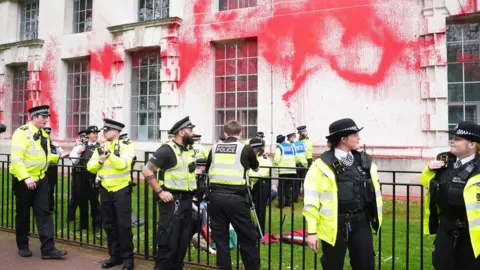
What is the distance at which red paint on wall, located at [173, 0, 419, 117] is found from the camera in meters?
12.0

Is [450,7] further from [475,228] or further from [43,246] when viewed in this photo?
[43,246]

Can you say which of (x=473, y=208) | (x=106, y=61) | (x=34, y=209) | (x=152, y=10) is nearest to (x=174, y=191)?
(x=34, y=209)

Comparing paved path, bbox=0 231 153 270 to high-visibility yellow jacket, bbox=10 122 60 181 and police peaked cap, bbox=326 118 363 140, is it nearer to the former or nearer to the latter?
high-visibility yellow jacket, bbox=10 122 60 181

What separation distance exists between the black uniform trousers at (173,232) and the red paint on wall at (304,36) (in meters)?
8.55

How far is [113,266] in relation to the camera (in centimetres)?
584

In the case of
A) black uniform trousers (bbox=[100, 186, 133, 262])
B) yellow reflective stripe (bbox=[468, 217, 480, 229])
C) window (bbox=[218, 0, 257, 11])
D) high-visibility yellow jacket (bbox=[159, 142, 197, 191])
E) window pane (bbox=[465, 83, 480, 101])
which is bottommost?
black uniform trousers (bbox=[100, 186, 133, 262])

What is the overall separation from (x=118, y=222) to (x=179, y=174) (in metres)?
1.36

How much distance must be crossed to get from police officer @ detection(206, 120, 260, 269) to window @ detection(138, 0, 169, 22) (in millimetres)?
11880

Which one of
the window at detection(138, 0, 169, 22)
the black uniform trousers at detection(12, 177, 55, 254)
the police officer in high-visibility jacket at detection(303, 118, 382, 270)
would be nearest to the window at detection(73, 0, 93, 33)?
the window at detection(138, 0, 169, 22)

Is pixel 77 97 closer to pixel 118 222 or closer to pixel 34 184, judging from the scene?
pixel 34 184

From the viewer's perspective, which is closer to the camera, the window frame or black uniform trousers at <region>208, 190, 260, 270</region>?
black uniform trousers at <region>208, 190, 260, 270</region>

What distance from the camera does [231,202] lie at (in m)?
4.91

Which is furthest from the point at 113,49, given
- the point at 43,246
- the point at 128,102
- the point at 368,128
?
the point at 43,246

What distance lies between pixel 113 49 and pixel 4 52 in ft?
22.7
